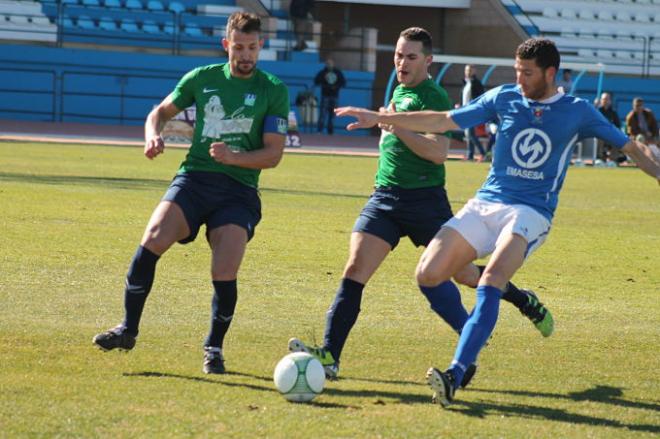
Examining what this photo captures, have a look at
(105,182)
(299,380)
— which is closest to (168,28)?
(105,182)

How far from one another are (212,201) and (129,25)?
1342 inches

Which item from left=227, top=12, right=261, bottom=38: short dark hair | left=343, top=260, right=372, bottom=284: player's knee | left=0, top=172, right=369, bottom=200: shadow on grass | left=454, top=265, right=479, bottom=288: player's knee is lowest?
left=0, top=172, right=369, bottom=200: shadow on grass

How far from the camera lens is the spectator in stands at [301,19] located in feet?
137

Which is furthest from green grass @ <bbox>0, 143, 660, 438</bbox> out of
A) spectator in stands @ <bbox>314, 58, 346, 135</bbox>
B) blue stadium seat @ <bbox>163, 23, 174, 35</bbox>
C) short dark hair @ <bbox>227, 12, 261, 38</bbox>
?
blue stadium seat @ <bbox>163, 23, 174, 35</bbox>

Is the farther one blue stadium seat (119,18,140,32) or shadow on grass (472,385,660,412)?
blue stadium seat (119,18,140,32)

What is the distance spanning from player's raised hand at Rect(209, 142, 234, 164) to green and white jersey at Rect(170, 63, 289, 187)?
301 mm

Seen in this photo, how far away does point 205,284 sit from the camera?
433 inches

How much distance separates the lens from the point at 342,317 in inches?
305

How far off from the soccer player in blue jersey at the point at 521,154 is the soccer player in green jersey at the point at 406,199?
0.50 meters

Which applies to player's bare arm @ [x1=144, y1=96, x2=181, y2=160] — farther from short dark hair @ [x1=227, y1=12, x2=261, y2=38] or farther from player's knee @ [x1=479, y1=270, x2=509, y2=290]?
player's knee @ [x1=479, y1=270, x2=509, y2=290]

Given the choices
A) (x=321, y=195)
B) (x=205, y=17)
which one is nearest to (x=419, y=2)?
(x=205, y=17)

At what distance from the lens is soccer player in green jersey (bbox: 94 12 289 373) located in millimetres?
7645

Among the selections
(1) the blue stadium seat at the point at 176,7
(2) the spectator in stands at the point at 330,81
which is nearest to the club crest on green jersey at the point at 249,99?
(2) the spectator in stands at the point at 330,81

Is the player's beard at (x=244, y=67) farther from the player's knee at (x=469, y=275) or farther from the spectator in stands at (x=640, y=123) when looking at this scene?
the spectator in stands at (x=640, y=123)
